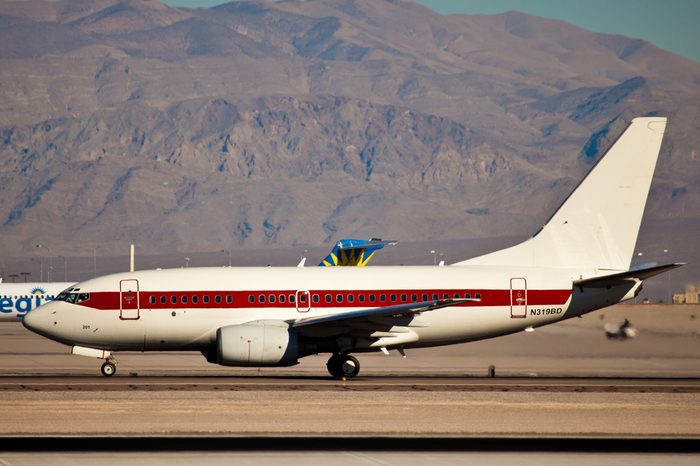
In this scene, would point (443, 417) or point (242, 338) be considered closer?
point (443, 417)

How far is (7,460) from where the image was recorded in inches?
1021

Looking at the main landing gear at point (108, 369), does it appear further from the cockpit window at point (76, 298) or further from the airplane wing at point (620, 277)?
the airplane wing at point (620, 277)

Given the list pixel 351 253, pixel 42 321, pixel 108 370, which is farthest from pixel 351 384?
pixel 351 253

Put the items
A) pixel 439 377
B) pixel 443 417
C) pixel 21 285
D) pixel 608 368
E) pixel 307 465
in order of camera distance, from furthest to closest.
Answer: pixel 21 285 → pixel 608 368 → pixel 439 377 → pixel 443 417 → pixel 307 465

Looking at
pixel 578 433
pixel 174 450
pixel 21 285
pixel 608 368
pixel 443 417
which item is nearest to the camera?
pixel 174 450

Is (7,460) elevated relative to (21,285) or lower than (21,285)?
lower

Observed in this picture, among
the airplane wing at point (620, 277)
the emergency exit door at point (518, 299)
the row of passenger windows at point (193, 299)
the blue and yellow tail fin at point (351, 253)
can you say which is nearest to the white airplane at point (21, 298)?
the blue and yellow tail fin at point (351, 253)

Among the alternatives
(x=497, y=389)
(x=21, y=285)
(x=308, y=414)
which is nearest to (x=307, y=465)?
(x=308, y=414)

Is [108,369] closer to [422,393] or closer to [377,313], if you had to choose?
[377,313]

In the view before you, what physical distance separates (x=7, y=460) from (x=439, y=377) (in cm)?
2196

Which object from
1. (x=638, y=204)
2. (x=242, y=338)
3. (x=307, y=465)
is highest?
(x=638, y=204)

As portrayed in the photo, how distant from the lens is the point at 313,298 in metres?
44.0

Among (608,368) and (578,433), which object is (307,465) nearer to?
(578,433)

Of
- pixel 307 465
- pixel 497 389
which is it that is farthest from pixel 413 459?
pixel 497 389
